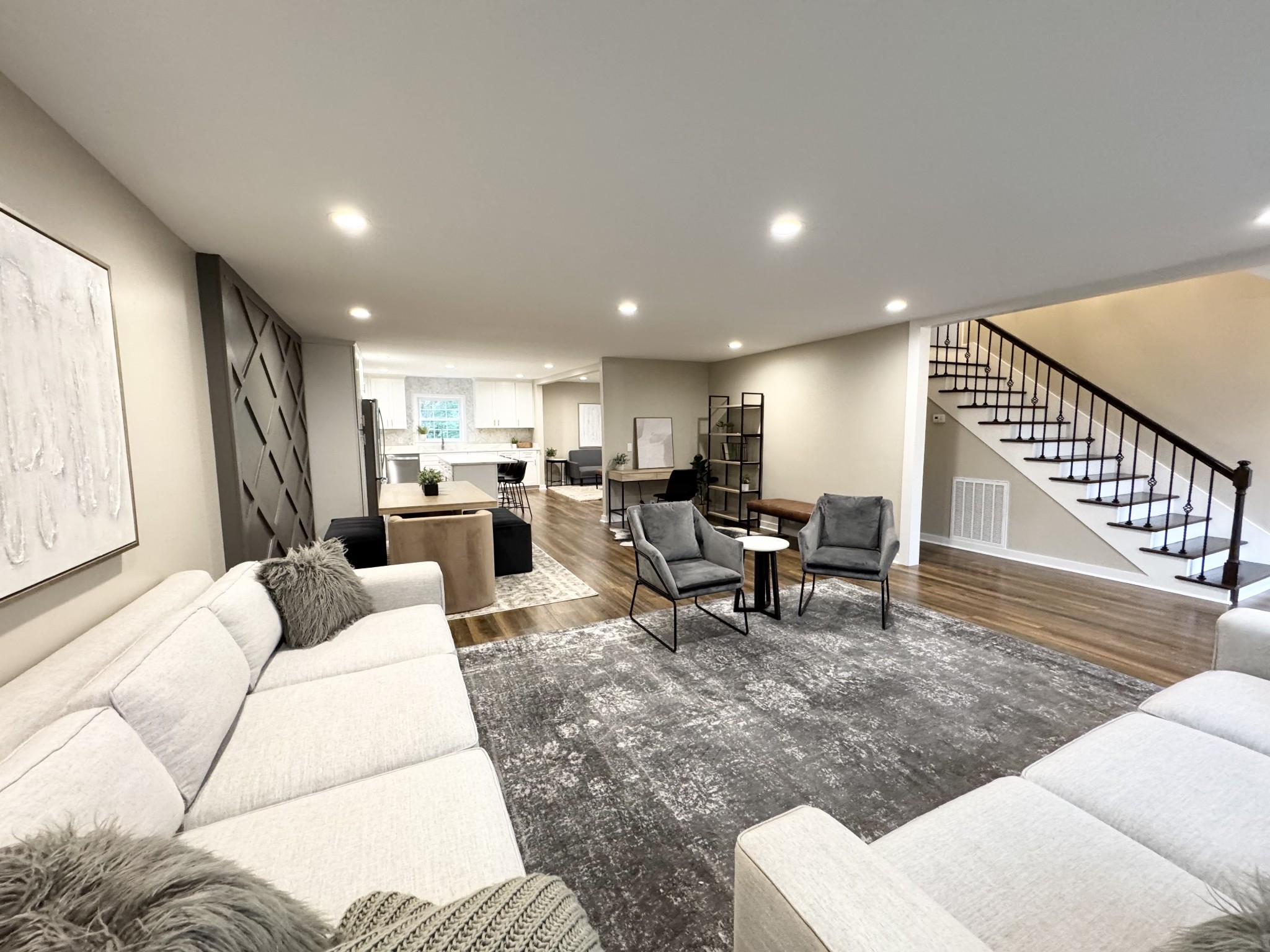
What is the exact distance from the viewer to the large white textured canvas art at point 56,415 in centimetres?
125

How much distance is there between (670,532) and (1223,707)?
2.61m

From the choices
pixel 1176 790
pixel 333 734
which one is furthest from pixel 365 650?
pixel 1176 790

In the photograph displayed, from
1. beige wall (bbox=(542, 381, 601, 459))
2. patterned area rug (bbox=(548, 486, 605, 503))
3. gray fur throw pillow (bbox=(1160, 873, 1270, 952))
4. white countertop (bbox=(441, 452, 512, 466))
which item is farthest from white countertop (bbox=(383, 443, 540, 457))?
gray fur throw pillow (bbox=(1160, 873, 1270, 952))

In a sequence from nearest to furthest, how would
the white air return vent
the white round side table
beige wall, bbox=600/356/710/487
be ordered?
the white round side table, the white air return vent, beige wall, bbox=600/356/710/487

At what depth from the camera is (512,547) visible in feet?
15.2

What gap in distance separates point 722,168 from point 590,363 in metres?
5.66

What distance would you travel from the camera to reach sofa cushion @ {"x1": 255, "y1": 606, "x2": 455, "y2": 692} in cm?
185

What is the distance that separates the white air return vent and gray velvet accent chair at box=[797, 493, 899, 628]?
6.55 feet

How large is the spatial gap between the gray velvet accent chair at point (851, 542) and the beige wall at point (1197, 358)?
2.83m

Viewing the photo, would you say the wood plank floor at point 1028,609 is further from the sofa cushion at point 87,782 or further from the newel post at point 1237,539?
the sofa cushion at point 87,782

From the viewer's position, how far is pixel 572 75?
139cm

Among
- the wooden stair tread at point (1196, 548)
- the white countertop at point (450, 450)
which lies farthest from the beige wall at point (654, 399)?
the wooden stair tread at point (1196, 548)

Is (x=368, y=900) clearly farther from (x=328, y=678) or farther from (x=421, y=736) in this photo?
(x=328, y=678)

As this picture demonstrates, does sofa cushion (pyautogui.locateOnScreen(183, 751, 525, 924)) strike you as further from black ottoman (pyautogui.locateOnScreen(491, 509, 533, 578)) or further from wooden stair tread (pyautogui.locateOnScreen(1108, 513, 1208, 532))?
wooden stair tread (pyautogui.locateOnScreen(1108, 513, 1208, 532))
